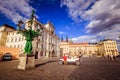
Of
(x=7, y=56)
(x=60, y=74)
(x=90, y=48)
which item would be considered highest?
(x=90, y=48)

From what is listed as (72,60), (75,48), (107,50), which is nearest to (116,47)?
(107,50)

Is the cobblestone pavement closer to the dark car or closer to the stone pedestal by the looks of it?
the stone pedestal

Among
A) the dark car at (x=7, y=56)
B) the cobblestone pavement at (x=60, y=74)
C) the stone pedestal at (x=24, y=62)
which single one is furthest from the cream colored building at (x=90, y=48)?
the cobblestone pavement at (x=60, y=74)

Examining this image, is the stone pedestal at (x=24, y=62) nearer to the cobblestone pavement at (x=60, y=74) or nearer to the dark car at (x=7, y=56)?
the cobblestone pavement at (x=60, y=74)

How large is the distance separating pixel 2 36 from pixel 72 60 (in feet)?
129

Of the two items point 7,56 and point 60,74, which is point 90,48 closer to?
point 7,56

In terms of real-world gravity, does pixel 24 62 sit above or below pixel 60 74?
above

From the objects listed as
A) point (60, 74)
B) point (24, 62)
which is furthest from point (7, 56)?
point (60, 74)

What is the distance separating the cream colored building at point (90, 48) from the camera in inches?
3514

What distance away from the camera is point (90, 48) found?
342ft


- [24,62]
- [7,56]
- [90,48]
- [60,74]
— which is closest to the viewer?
[60,74]

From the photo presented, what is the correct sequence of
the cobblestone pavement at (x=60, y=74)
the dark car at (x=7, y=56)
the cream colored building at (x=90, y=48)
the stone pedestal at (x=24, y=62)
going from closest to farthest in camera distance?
the cobblestone pavement at (x=60, y=74)
the stone pedestal at (x=24, y=62)
the dark car at (x=7, y=56)
the cream colored building at (x=90, y=48)

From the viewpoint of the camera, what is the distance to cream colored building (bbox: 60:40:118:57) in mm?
89250

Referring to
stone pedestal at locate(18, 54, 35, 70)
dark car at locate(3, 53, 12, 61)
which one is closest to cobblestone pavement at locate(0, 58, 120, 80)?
stone pedestal at locate(18, 54, 35, 70)
